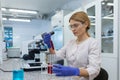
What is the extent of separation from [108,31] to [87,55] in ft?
4.32

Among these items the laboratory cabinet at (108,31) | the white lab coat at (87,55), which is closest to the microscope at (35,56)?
the white lab coat at (87,55)

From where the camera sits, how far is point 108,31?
240cm

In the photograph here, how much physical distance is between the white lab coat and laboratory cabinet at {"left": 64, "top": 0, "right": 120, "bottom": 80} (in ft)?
3.24

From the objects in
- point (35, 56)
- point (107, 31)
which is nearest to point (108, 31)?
point (107, 31)

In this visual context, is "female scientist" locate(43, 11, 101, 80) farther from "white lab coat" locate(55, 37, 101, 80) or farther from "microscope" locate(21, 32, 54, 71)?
"microscope" locate(21, 32, 54, 71)

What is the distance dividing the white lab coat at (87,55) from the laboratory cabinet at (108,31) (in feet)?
3.24

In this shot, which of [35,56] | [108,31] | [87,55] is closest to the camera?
[87,55]

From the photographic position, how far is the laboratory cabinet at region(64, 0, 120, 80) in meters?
2.13

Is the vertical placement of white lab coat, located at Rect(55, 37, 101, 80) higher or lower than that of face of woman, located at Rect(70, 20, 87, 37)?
lower

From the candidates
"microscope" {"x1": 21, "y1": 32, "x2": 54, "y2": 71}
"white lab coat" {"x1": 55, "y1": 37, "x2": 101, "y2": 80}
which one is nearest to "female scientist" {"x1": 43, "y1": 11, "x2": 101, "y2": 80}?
"white lab coat" {"x1": 55, "y1": 37, "x2": 101, "y2": 80}

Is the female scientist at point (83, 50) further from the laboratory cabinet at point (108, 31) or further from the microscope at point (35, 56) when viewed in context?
the laboratory cabinet at point (108, 31)

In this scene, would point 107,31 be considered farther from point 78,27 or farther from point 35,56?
point 78,27

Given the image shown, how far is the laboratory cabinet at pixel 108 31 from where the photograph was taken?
2.13 m

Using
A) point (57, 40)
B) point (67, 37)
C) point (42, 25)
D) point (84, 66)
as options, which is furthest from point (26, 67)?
point (42, 25)
